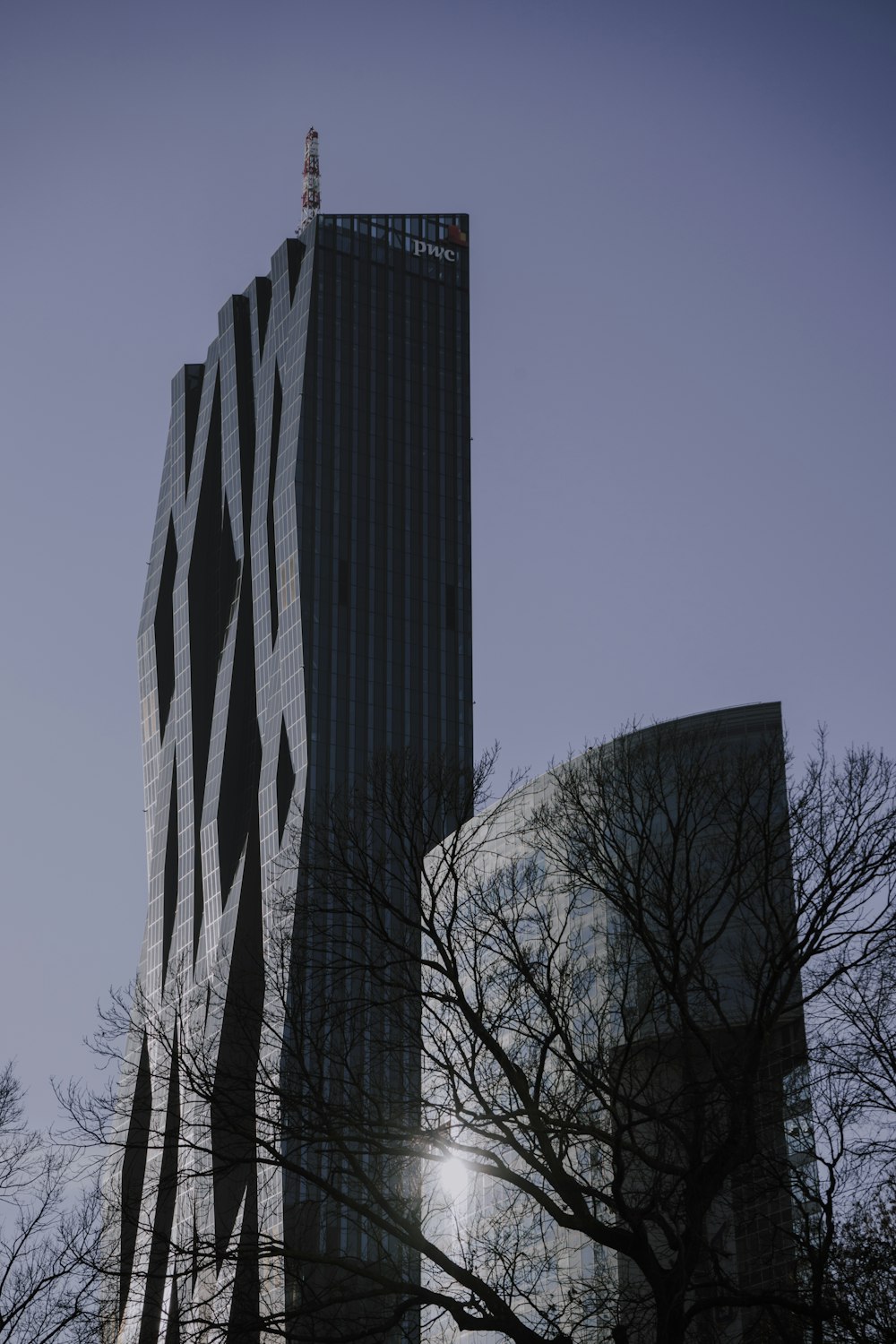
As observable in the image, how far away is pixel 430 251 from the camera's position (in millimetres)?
188750

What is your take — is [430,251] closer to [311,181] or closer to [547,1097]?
[311,181]

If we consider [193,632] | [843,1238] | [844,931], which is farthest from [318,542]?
[844,931]

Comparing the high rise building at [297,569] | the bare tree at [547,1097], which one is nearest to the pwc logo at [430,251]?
the high rise building at [297,569]

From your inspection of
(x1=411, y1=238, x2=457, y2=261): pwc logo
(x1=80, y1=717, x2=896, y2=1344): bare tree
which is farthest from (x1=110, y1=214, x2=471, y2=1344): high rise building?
(x1=80, y1=717, x2=896, y2=1344): bare tree

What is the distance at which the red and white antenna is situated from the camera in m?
189

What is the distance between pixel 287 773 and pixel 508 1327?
444ft

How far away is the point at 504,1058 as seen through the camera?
26781mm

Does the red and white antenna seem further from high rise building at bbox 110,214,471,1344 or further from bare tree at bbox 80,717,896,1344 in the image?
bare tree at bbox 80,717,896,1344

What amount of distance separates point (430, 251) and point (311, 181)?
1562cm

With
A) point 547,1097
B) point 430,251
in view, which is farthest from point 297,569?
point 547,1097

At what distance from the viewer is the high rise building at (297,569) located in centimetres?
16150

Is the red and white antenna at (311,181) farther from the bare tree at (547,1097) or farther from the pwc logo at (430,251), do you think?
the bare tree at (547,1097)

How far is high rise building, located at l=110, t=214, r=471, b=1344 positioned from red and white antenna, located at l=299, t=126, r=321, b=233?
21.6ft

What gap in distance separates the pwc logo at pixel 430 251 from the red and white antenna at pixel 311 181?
11.0 meters
